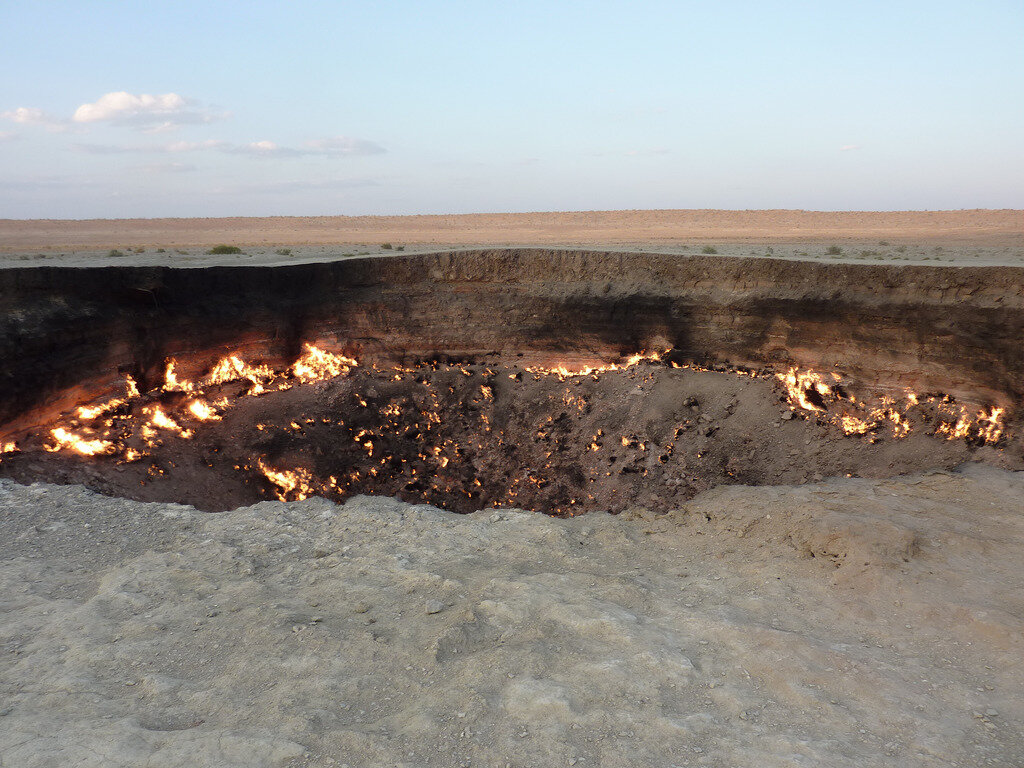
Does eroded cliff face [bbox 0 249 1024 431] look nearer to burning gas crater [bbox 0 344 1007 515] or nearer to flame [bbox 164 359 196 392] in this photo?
flame [bbox 164 359 196 392]

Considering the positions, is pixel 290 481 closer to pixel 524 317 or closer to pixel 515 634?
pixel 524 317

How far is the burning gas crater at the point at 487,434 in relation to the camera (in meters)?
7.29

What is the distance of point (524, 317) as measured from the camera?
9.88m

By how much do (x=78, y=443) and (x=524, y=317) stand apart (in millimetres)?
5670

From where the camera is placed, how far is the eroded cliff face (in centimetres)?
741

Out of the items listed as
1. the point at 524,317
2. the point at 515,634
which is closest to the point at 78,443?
the point at 524,317

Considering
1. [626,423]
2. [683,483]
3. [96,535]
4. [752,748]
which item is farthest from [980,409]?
[96,535]

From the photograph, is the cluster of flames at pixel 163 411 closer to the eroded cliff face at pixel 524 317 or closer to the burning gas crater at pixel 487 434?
the burning gas crater at pixel 487 434

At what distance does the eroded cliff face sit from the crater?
0.02 metres

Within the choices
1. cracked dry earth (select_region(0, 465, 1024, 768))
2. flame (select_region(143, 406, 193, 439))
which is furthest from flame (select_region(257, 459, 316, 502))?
cracked dry earth (select_region(0, 465, 1024, 768))

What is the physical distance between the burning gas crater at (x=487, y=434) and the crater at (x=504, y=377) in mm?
27

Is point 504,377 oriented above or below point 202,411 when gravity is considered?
above

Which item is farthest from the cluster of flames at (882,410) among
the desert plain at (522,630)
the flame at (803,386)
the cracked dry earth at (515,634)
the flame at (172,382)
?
the flame at (172,382)

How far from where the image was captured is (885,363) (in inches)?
311
